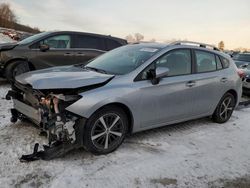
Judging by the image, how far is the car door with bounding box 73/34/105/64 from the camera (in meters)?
8.94

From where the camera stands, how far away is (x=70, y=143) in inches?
158

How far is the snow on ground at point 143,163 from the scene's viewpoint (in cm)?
361

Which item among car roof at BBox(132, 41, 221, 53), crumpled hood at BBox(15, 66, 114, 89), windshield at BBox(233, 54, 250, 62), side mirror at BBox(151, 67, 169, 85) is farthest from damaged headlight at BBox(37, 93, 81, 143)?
windshield at BBox(233, 54, 250, 62)

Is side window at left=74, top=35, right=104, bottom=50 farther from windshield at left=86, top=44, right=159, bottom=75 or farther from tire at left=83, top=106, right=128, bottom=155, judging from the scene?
tire at left=83, top=106, right=128, bottom=155

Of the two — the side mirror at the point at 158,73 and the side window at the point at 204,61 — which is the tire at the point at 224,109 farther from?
the side mirror at the point at 158,73

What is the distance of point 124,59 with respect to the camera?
5152mm

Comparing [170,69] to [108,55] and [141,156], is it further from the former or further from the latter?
[141,156]

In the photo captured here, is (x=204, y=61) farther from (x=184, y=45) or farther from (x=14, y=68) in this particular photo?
(x=14, y=68)

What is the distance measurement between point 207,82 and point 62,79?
284 centimetres

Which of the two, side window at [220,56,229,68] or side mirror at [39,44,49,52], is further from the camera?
side mirror at [39,44,49,52]

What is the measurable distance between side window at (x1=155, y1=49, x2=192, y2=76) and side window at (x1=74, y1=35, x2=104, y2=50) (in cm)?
437

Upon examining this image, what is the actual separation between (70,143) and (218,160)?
216cm

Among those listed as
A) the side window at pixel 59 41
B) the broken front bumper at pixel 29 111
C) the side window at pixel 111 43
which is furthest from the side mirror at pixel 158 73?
the side window at pixel 111 43

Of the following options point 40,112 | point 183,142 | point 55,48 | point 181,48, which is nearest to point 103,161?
point 40,112
